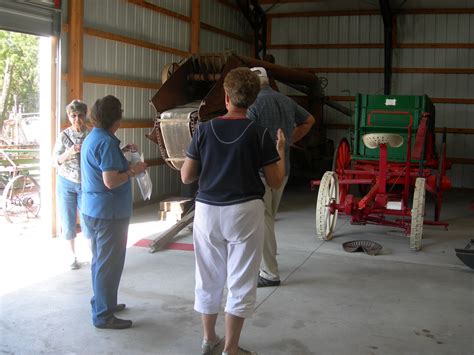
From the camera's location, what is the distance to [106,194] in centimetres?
356

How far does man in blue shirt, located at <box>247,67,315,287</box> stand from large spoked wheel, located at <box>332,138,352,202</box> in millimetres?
2979

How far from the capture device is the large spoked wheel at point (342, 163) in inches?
299

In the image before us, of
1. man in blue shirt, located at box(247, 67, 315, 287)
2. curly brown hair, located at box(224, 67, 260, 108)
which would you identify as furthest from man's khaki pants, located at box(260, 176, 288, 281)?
curly brown hair, located at box(224, 67, 260, 108)

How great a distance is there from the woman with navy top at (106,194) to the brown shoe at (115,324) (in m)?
0.15

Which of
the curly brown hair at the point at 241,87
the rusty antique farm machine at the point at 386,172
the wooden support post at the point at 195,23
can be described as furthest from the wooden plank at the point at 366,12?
the curly brown hair at the point at 241,87

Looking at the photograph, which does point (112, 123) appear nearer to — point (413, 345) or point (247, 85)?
point (247, 85)

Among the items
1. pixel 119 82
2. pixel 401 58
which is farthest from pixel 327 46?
pixel 119 82

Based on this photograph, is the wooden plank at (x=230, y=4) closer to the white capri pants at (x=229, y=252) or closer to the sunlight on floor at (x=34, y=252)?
the sunlight on floor at (x=34, y=252)

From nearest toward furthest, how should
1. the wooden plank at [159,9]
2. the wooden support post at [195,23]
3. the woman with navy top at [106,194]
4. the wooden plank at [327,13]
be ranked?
the woman with navy top at [106,194]
the wooden plank at [159,9]
the wooden support post at [195,23]
the wooden plank at [327,13]

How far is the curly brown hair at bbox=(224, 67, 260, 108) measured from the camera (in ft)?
9.74

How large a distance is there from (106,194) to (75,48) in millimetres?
3900

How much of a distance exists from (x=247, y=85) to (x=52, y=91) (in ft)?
14.0

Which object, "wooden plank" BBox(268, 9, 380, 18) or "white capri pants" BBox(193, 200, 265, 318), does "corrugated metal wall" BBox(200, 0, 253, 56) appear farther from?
"white capri pants" BBox(193, 200, 265, 318)

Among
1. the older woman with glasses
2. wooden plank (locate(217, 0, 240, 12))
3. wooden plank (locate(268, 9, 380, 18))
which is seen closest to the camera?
the older woman with glasses
